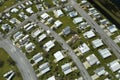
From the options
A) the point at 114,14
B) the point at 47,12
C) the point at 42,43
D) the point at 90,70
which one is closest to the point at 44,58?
the point at 42,43

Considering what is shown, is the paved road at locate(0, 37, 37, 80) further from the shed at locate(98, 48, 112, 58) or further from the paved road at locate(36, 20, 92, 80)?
the shed at locate(98, 48, 112, 58)

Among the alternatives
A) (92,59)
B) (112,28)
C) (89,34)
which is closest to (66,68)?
(92,59)

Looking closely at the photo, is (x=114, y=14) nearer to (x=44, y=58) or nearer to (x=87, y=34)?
(x=87, y=34)

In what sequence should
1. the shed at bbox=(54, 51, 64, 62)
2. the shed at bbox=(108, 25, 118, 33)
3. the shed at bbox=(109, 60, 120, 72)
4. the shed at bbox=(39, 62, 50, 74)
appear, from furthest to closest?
the shed at bbox=(108, 25, 118, 33) < the shed at bbox=(54, 51, 64, 62) < the shed at bbox=(39, 62, 50, 74) < the shed at bbox=(109, 60, 120, 72)

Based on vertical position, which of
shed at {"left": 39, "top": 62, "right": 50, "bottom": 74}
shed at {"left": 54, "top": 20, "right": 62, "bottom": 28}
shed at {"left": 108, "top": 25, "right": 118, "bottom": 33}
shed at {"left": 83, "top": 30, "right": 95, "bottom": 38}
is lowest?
shed at {"left": 39, "top": 62, "right": 50, "bottom": 74}

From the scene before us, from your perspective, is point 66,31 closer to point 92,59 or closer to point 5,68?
point 92,59

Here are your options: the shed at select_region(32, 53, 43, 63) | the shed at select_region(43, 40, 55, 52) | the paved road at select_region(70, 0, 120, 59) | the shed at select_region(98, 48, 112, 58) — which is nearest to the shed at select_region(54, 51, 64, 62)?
the shed at select_region(43, 40, 55, 52)

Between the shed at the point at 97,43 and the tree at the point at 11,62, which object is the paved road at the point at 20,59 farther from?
the shed at the point at 97,43
